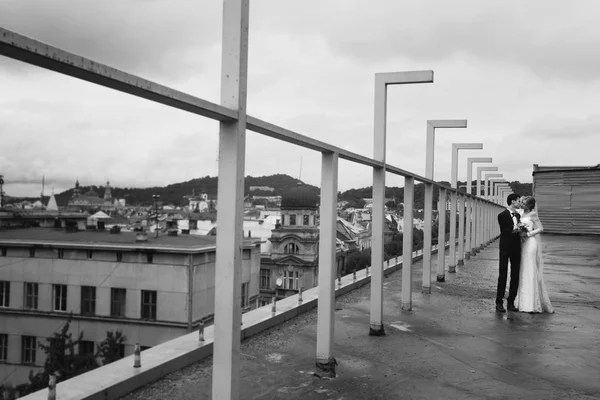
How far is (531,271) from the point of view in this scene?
823 centimetres

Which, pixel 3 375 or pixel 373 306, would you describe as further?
pixel 3 375

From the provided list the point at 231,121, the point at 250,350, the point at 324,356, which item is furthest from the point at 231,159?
the point at 250,350

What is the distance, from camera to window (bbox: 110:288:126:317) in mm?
44659

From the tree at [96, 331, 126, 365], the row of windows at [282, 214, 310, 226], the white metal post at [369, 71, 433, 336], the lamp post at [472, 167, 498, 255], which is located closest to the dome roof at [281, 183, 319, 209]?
the row of windows at [282, 214, 310, 226]

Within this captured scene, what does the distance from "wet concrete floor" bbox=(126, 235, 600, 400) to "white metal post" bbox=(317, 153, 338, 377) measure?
23 cm

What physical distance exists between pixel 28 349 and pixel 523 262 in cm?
4662

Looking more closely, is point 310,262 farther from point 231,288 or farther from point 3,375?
point 231,288

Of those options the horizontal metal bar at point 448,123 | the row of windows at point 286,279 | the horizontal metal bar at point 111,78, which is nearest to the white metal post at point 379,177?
the horizontal metal bar at point 111,78

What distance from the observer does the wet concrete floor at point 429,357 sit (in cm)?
436

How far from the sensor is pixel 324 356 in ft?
15.5

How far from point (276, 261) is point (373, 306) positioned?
61.1m

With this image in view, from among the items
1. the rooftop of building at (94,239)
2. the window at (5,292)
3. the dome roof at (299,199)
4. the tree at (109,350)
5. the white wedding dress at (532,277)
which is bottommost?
the tree at (109,350)

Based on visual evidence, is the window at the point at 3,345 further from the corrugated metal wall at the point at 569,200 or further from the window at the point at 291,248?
the corrugated metal wall at the point at 569,200

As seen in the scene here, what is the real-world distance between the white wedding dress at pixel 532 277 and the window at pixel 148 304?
1521 inches
